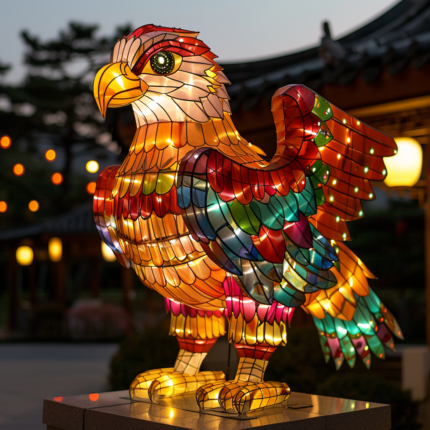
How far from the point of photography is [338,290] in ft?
7.06

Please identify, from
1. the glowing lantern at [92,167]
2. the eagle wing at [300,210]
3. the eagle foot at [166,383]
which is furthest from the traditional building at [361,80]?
the eagle foot at [166,383]

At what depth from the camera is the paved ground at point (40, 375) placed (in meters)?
4.88

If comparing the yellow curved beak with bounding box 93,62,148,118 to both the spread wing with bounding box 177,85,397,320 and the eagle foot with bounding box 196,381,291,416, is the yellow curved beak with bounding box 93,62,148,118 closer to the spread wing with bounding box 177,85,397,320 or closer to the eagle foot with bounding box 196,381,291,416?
the spread wing with bounding box 177,85,397,320

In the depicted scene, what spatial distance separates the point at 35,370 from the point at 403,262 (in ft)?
32.3

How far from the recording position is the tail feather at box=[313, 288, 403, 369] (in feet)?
7.12

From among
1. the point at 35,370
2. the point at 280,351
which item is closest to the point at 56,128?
the point at 35,370

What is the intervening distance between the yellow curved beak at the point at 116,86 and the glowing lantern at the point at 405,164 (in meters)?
2.96

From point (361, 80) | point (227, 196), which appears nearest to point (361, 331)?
point (227, 196)

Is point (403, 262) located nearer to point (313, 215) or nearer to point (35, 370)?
point (35, 370)

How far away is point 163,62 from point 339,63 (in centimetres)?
A: 234

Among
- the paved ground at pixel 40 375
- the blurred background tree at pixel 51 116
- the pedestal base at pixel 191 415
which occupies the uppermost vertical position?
the blurred background tree at pixel 51 116

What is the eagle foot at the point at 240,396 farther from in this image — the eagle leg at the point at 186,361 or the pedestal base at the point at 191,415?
the eagle leg at the point at 186,361

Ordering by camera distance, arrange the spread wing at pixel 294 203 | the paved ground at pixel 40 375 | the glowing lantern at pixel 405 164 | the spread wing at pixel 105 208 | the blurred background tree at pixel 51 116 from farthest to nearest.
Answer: the blurred background tree at pixel 51 116, the paved ground at pixel 40 375, the glowing lantern at pixel 405 164, the spread wing at pixel 105 208, the spread wing at pixel 294 203

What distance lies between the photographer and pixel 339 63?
393 centimetres
